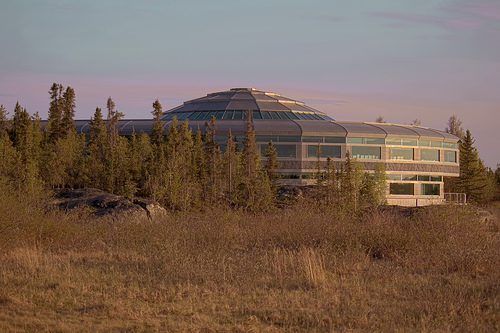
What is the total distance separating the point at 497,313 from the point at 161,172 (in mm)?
29001

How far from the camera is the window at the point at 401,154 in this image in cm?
6858

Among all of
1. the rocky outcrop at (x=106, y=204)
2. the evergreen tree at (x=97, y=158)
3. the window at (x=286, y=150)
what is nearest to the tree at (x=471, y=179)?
the window at (x=286, y=150)

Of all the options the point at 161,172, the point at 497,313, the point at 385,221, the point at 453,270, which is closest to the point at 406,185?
the point at 161,172

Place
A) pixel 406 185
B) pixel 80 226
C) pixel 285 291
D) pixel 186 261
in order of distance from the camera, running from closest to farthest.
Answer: pixel 285 291 → pixel 186 261 → pixel 80 226 → pixel 406 185

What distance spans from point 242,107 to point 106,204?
4568 centimetres

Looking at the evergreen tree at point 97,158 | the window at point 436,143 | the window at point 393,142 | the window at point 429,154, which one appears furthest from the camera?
the window at point 436,143

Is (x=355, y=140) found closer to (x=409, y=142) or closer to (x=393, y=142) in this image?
(x=393, y=142)

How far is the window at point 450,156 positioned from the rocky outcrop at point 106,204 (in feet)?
170

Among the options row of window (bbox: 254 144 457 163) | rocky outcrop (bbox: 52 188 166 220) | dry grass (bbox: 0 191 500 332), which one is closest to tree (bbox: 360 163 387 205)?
row of window (bbox: 254 144 457 163)

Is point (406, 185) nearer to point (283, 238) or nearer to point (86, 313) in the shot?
point (283, 238)

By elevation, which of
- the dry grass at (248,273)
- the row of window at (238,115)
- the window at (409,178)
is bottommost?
the window at (409,178)

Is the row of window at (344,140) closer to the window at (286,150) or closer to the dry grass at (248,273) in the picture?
the window at (286,150)

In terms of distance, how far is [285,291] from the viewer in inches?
515

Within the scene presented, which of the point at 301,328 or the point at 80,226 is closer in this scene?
the point at 301,328
